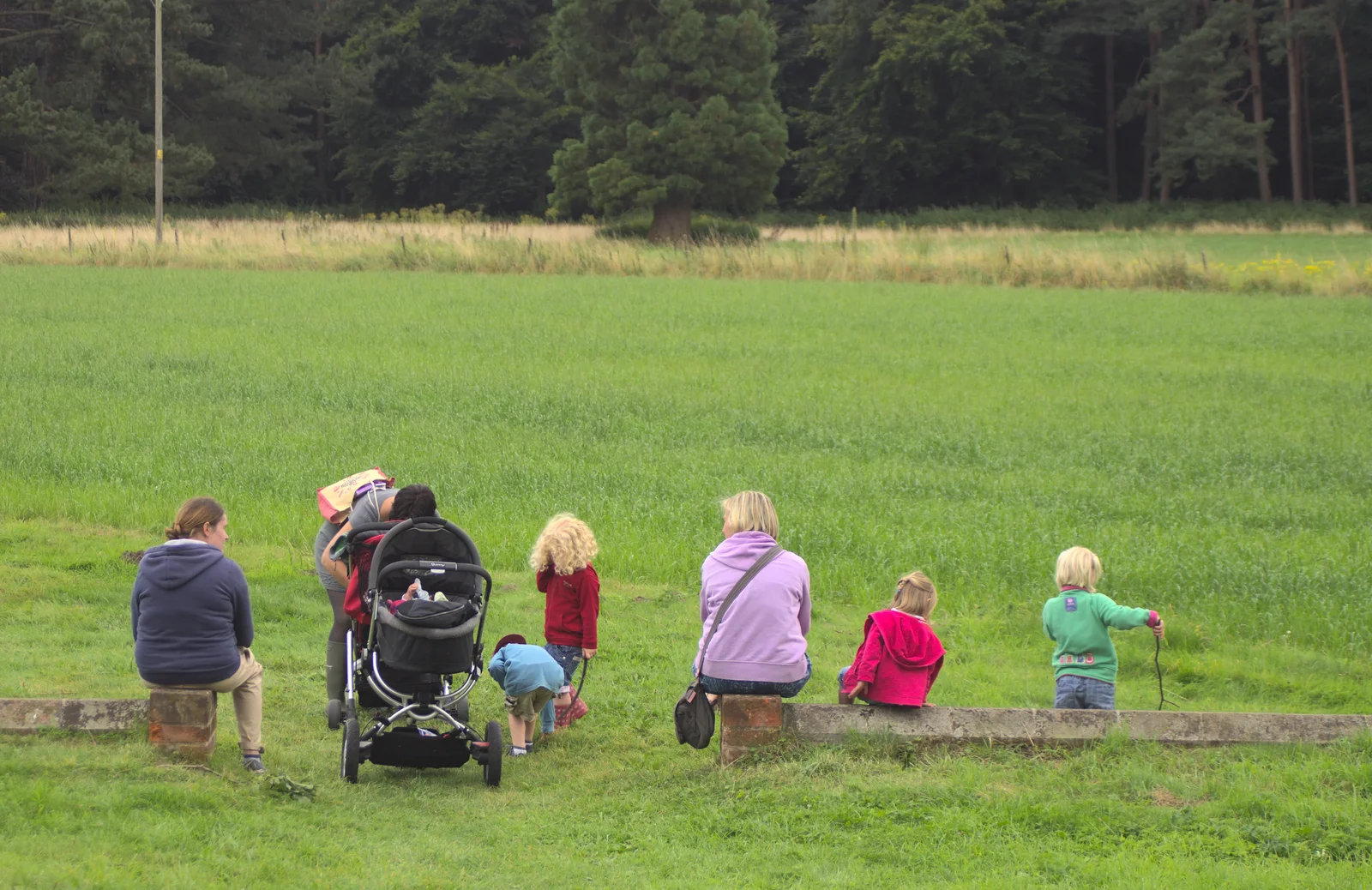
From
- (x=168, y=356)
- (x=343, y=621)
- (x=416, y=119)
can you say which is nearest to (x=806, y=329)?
(x=168, y=356)

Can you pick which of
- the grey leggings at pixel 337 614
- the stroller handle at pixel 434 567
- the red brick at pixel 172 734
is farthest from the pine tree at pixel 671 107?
the red brick at pixel 172 734

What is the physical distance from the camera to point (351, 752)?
6.48 meters

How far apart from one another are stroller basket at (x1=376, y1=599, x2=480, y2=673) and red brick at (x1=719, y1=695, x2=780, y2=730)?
1286 millimetres

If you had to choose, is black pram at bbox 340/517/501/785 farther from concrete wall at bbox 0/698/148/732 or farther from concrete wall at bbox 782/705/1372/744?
concrete wall at bbox 782/705/1372/744

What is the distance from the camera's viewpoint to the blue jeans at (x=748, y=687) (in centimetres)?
680

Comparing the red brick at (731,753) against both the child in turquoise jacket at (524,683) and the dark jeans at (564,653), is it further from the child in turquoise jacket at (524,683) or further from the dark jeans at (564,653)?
the dark jeans at (564,653)

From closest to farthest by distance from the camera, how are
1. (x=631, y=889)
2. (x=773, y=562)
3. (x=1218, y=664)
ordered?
(x=631, y=889) < (x=773, y=562) < (x=1218, y=664)

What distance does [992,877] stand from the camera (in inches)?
220

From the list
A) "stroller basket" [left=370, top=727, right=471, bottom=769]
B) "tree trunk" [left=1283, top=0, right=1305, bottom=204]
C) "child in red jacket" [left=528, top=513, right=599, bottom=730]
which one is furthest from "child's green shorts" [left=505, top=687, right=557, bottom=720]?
"tree trunk" [left=1283, top=0, right=1305, bottom=204]

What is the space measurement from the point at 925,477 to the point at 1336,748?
8495 mm

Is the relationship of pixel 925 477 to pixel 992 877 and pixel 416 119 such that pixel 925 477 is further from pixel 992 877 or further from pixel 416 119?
pixel 416 119

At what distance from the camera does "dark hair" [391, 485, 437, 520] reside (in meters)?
6.86

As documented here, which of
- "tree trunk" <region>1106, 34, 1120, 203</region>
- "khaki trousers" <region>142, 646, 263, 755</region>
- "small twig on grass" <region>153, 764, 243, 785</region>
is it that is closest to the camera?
"small twig on grass" <region>153, 764, 243, 785</region>

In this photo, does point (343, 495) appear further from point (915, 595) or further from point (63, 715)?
point (915, 595)
